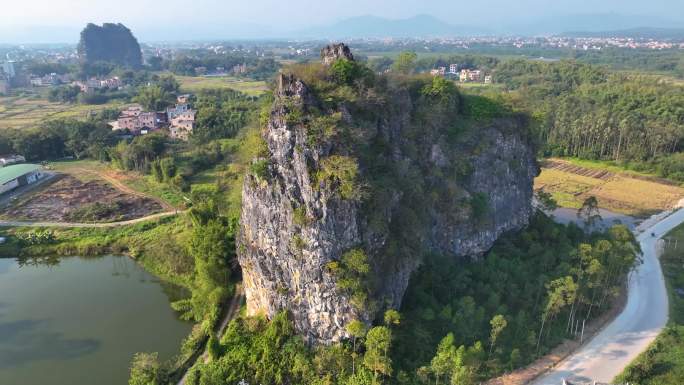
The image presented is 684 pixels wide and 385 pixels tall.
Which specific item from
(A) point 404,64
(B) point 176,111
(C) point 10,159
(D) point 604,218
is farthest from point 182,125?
(D) point 604,218

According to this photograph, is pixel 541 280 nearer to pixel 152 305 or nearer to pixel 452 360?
pixel 452 360

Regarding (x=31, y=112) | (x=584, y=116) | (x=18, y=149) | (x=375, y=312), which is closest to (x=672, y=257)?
(x=375, y=312)

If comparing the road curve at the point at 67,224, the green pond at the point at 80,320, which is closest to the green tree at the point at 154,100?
the road curve at the point at 67,224

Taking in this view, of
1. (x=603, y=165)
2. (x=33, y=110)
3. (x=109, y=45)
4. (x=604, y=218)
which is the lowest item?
(x=604, y=218)

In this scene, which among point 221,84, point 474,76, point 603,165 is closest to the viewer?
point 603,165

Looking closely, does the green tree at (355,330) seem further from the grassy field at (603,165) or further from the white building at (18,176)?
the grassy field at (603,165)

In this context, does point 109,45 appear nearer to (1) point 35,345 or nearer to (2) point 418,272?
(1) point 35,345

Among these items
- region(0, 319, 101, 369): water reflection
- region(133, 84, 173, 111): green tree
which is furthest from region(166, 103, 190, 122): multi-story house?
region(0, 319, 101, 369): water reflection
